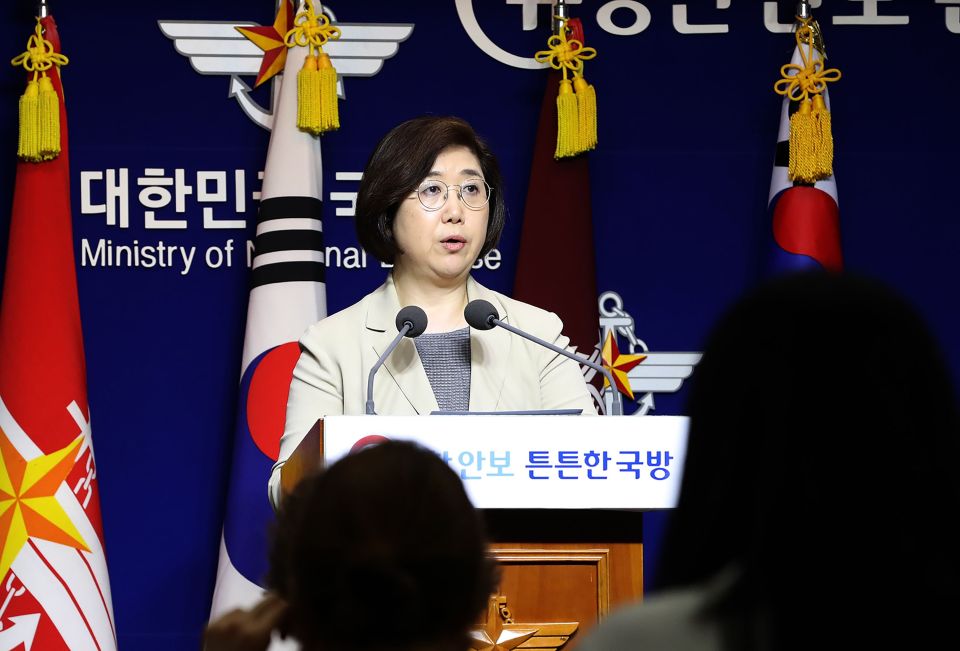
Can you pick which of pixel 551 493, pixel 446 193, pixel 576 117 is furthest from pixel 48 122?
pixel 551 493

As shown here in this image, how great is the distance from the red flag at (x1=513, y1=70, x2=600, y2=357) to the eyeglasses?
1119mm

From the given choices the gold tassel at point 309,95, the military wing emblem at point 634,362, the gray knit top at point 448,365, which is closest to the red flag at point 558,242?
the military wing emblem at point 634,362

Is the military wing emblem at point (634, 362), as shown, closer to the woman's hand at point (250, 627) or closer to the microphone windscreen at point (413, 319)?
the microphone windscreen at point (413, 319)

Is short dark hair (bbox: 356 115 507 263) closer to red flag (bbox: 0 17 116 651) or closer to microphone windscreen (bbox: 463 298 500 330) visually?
microphone windscreen (bbox: 463 298 500 330)

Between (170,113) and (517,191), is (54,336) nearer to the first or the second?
(170,113)

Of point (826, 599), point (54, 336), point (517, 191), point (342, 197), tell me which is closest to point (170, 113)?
point (342, 197)

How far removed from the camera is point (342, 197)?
15.3 feet

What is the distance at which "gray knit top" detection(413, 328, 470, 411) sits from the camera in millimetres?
3154

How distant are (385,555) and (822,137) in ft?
11.7

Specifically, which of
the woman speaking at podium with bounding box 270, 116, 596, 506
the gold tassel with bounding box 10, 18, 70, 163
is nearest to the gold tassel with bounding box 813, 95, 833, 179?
the woman speaking at podium with bounding box 270, 116, 596, 506

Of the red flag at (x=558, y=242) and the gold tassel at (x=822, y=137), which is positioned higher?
the gold tassel at (x=822, y=137)

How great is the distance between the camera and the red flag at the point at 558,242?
4402mm

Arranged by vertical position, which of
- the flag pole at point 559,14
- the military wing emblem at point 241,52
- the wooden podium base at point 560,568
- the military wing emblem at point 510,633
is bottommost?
the military wing emblem at point 510,633

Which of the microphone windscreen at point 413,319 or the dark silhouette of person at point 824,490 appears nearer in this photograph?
the dark silhouette of person at point 824,490
